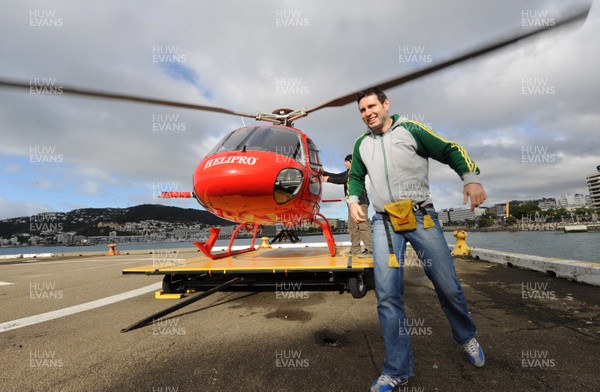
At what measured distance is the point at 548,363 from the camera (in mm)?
2301

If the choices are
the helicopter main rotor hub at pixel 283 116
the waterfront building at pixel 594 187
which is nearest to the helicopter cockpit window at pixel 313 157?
the helicopter main rotor hub at pixel 283 116

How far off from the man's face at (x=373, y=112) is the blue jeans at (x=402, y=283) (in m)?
0.87

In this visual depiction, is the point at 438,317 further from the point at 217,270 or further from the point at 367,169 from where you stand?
the point at 217,270

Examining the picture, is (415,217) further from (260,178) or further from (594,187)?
(594,187)

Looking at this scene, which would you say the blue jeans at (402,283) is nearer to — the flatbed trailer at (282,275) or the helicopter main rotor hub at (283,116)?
the flatbed trailer at (282,275)

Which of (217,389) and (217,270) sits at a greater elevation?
(217,270)

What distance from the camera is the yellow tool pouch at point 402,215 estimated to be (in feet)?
7.67

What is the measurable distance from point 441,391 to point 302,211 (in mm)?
4224

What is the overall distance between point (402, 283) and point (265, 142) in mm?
3781

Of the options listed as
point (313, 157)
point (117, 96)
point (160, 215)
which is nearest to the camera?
point (117, 96)

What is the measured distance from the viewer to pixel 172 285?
516 cm

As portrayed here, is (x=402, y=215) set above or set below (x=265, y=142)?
below

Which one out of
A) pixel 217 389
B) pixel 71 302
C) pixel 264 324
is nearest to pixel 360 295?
pixel 264 324

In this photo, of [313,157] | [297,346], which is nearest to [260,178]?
[313,157]
